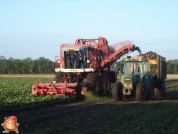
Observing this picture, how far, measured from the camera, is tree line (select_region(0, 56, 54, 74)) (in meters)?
89.9

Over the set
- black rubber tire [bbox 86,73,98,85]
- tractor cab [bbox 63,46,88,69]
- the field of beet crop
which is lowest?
the field of beet crop

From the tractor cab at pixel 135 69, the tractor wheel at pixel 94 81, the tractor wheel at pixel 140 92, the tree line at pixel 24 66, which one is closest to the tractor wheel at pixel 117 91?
the tractor cab at pixel 135 69

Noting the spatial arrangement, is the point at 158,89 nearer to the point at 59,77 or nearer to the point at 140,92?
the point at 140,92

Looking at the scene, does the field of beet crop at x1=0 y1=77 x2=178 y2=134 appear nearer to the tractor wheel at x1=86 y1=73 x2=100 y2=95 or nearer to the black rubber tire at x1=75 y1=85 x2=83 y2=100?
the black rubber tire at x1=75 y1=85 x2=83 y2=100

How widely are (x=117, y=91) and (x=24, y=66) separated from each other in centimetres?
7051

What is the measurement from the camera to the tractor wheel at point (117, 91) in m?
21.6

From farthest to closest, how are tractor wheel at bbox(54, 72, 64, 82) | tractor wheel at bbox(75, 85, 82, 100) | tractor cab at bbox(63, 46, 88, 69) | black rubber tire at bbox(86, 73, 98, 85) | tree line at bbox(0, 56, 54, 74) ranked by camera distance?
tree line at bbox(0, 56, 54, 74) → tractor cab at bbox(63, 46, 88, 69) → tractor wheel at bbox(54, 72, 64, 82) → black rubber tire at bbox(86, 73, 98, 85) → tractor wheel at bbox(75, 85, 82, 100)

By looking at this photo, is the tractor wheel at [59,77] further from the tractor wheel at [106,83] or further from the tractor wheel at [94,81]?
the tractor wheel at [106,83]

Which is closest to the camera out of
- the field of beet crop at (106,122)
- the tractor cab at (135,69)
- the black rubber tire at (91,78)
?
the field of beet crop at (106,122)

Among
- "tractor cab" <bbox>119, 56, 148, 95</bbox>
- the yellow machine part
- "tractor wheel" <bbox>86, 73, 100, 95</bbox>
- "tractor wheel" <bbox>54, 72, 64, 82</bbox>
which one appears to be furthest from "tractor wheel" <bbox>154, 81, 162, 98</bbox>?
"tractor wheel" <bbox>54, 72, 64, 82</bbox>

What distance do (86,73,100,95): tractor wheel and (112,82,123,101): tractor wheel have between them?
2.14 meters

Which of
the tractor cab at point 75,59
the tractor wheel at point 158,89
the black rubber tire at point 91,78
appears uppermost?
the tractor cab at point 75,59

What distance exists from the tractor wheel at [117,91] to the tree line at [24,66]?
224 feet

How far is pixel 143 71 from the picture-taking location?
73.6ft
